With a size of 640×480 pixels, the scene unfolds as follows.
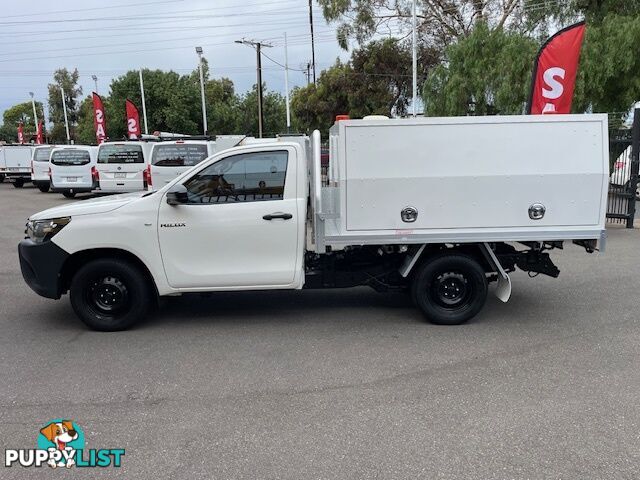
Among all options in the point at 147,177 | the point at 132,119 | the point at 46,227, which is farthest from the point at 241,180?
the point at 132,119

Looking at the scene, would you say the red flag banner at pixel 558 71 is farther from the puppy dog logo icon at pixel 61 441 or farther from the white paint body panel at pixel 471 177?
the puppy dog logo icon at pixel 61 441

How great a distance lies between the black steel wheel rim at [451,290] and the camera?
19.3ft

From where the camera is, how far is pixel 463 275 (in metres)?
5.88

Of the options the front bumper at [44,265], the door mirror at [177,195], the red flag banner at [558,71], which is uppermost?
the red flag banner at [558,71]

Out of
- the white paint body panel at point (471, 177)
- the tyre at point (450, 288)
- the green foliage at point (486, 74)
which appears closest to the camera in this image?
the white paint body panel at point (471, 177)

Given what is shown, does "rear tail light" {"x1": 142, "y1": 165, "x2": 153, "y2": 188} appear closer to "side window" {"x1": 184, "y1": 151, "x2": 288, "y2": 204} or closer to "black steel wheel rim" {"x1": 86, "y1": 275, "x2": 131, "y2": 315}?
"black steel wheel rim" {"x1": 86, "y1": 275, "x2": 131, "y2": 315}

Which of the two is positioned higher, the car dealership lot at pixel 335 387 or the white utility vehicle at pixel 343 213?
the white utility vehicle at pixel 343 213

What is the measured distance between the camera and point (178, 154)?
49.3ft

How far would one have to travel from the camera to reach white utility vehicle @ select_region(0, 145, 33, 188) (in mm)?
27266

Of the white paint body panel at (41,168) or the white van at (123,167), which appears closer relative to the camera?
the white van at (123,167)

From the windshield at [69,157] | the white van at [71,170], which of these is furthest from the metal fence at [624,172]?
the windshield at [69,157]

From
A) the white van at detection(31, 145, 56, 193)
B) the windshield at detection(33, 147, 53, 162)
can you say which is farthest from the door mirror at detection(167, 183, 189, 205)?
the windshield at detection(33, 147, 53, 162)

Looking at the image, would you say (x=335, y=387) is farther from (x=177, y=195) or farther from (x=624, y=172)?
(x=624, y=172)

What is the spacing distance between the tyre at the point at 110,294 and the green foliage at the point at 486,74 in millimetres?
17633
